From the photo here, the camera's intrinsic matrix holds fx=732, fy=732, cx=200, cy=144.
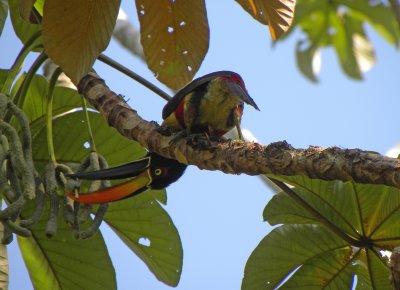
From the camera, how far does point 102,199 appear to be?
8.44 ft

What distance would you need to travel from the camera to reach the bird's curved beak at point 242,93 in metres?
2.59

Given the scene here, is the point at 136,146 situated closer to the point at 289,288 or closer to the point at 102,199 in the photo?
the point at 102,199

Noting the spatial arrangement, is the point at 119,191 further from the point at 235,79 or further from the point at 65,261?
the point at 235,79

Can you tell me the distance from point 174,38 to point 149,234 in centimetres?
82

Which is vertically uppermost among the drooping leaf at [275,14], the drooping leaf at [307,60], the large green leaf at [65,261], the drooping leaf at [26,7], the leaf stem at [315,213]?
the drooping leaf at [307,60]

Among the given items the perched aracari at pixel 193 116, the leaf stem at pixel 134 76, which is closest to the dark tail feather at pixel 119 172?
the perched aracari at pixel 193 116

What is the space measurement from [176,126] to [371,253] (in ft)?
3.12

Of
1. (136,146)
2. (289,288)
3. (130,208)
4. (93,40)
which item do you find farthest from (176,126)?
(289,288)

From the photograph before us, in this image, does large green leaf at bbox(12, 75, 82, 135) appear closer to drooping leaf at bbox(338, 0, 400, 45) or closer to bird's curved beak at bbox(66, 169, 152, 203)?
bird's curved beak at bbox(66, 169, 152, 203)

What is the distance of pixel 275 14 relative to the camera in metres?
2.68

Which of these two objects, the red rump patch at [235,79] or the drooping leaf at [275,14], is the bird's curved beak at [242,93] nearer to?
the red rump patch at [235,79]

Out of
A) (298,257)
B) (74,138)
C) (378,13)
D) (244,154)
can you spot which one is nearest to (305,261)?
(298,257)

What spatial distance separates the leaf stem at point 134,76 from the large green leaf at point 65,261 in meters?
0.63

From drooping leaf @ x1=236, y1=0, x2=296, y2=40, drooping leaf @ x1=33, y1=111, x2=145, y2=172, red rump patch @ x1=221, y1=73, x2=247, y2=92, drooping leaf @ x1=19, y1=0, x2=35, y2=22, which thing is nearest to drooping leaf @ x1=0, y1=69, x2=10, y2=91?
drooping leaf @ x1=33, y1=111, x2=145, y2=172
